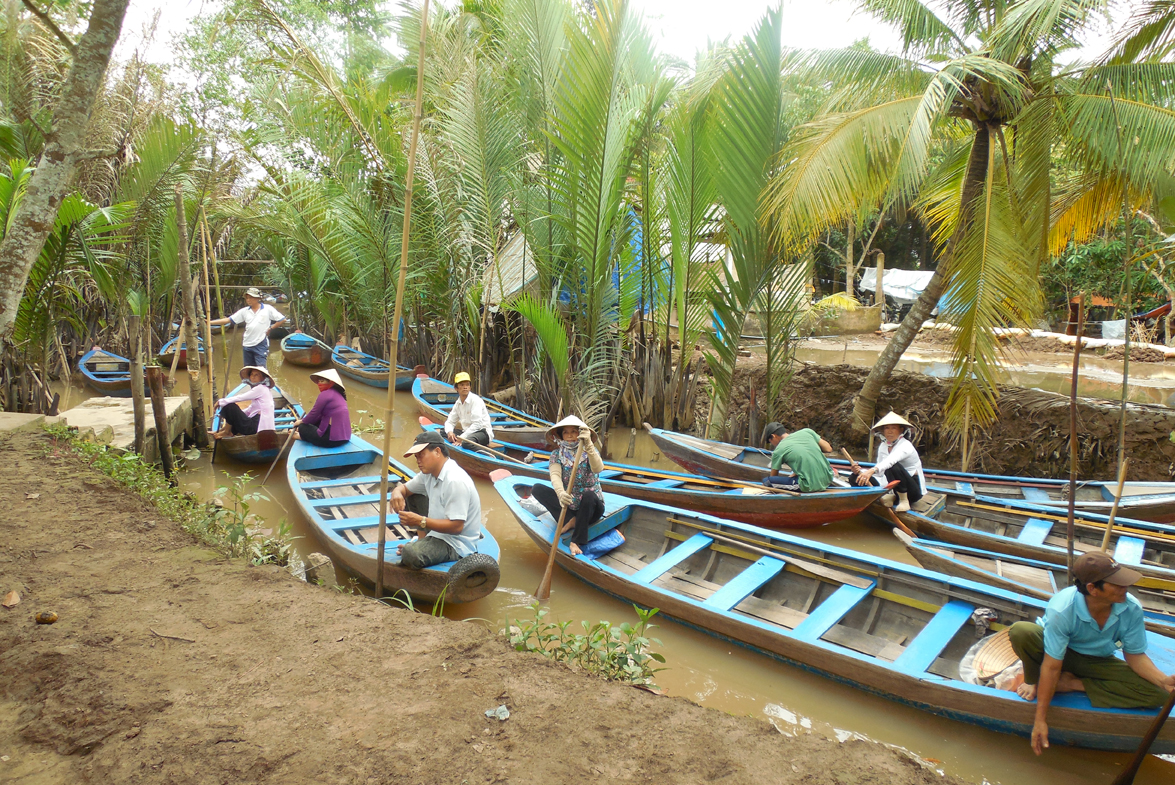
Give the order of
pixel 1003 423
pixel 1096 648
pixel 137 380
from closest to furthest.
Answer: pixel 1096 648 → pixel 137 380 → pixel 1003 423

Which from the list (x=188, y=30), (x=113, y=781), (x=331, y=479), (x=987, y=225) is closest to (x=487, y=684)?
(x=113, y=781)

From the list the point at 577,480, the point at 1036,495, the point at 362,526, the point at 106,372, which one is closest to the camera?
the point at 362,526

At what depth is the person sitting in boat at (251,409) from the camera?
7.20m

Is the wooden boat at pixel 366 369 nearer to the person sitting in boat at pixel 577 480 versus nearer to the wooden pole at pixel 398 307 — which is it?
the person sitting in boat at pixel 577 480

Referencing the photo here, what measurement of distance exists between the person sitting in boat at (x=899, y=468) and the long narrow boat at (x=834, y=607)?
191cm

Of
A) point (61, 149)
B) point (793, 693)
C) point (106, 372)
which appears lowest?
point (793, 693)

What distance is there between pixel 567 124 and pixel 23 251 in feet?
16.8

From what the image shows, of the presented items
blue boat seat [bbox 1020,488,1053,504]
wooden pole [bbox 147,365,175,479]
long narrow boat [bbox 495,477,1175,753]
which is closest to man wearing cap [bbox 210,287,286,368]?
wooden pole [bbox 147,365,175,479]

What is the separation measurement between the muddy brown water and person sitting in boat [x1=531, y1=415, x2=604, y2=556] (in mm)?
492

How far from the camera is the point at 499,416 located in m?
9.25

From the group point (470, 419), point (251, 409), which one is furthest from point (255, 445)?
point (470, 419)

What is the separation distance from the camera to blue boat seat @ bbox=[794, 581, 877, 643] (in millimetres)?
3979

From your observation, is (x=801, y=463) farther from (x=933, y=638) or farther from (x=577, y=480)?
(x=933, y=638)

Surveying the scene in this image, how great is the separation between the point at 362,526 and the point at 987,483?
20.0 feet
